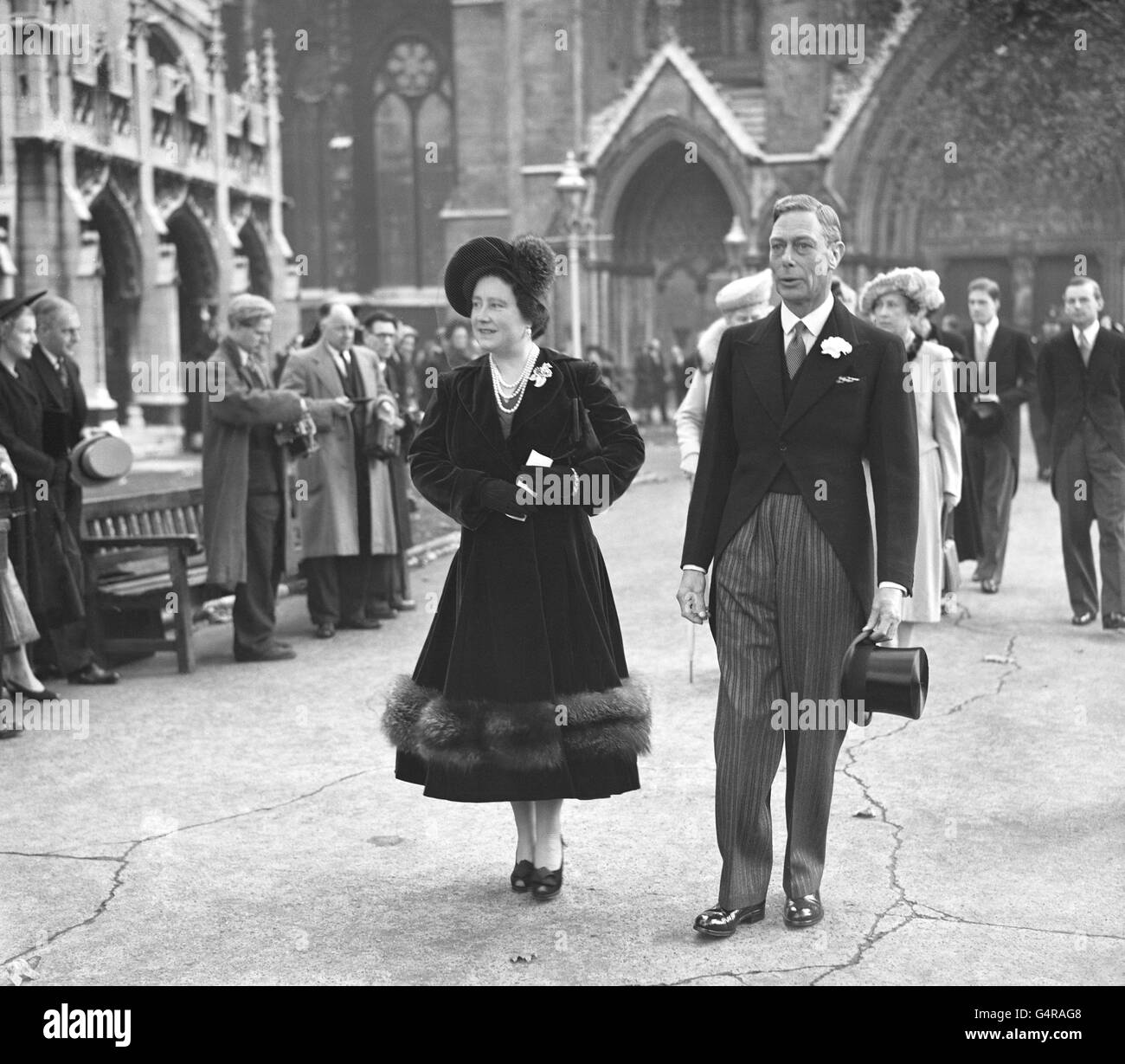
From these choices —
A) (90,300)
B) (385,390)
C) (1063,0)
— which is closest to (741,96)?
(90,300)

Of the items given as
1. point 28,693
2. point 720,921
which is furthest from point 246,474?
point 720,921

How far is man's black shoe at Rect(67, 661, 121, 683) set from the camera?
9133 mm

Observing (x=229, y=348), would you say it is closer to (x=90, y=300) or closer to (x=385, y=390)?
(x=385, y=390)

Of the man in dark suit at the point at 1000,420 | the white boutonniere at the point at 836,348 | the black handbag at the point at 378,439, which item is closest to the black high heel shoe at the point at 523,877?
the white boutonniere at the point at 836,348

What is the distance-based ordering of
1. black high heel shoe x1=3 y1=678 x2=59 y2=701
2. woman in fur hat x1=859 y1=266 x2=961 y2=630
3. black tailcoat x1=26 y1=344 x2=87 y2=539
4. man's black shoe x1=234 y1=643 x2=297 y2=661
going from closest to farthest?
woman in fur hat x1=859 y1=266 x2=961 y2=630 < black high heel shoe x1=3 y1=678 x2=59 y2=701 < black tailcoat x1=26 y1=344 x2=87 y2=539 < man's black shoe x1=234 y1=643 x2=297 y2=661

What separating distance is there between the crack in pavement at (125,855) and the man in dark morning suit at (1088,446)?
5.13m

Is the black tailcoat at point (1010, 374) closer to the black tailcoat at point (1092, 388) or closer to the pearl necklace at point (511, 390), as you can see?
the black tailcoat at point (1092, 388)

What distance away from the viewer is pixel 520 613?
5.16m

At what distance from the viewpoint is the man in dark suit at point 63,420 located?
29.0 ft

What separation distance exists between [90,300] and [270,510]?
1522 centimetres

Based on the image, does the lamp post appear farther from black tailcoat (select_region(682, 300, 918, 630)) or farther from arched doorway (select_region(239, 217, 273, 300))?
black tailcoat (select_region(682, 300, 918, 630))

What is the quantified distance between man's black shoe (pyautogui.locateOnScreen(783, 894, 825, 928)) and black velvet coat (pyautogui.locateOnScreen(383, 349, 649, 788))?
641 mm

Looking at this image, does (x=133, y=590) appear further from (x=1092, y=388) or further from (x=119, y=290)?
(x=119, y=290)

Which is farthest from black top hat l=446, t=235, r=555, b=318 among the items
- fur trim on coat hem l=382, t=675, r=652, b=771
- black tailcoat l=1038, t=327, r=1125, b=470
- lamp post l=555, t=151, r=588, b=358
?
lamp post l=555, t=151, r=588, b=358
